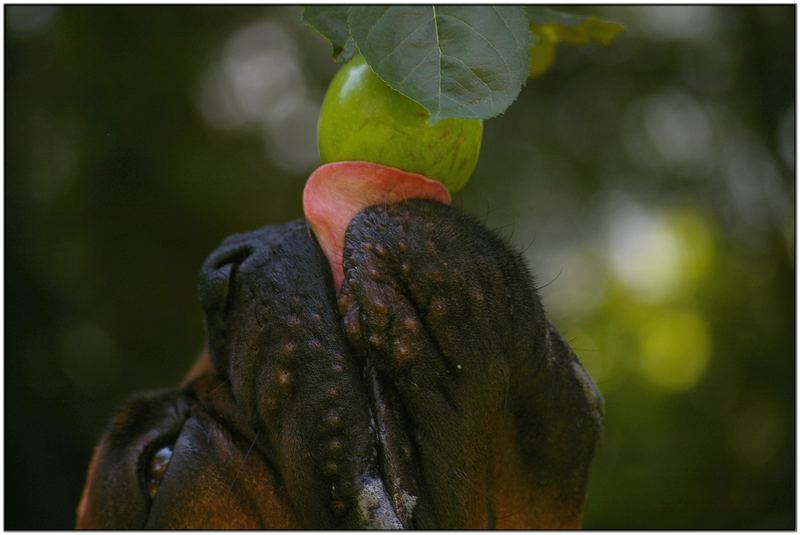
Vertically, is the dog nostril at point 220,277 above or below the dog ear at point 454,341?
above

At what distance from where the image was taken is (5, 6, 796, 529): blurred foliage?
4.52m

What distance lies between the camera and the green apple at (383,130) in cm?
104

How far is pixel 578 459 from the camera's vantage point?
4.12ft

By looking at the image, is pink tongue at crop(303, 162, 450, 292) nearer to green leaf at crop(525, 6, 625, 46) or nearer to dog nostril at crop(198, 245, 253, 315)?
dog nostril at crop(198, 245, 253, 315)

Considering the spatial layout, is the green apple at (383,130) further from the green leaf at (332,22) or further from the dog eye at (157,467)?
the dog eye at (157,467)

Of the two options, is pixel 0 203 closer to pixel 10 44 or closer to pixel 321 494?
pixel 321 494

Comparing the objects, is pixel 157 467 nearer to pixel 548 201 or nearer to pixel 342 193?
pixel 342 193

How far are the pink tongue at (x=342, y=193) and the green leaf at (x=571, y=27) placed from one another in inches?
18.2

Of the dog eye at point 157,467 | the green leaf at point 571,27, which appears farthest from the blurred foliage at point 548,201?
the dog eye at point 157,467

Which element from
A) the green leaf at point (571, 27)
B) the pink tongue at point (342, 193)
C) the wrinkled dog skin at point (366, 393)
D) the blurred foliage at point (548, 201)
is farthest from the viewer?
the blurred foliage at point (548, 201)

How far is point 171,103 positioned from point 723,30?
11.1 ft

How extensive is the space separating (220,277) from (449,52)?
1.33 feet

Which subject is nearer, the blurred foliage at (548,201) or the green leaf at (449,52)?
the green leaf at (449,52)

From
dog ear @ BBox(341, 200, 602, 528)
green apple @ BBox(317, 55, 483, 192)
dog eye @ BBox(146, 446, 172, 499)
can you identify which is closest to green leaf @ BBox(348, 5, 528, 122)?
green apple @ BBox(317, 55, 483, 192)
